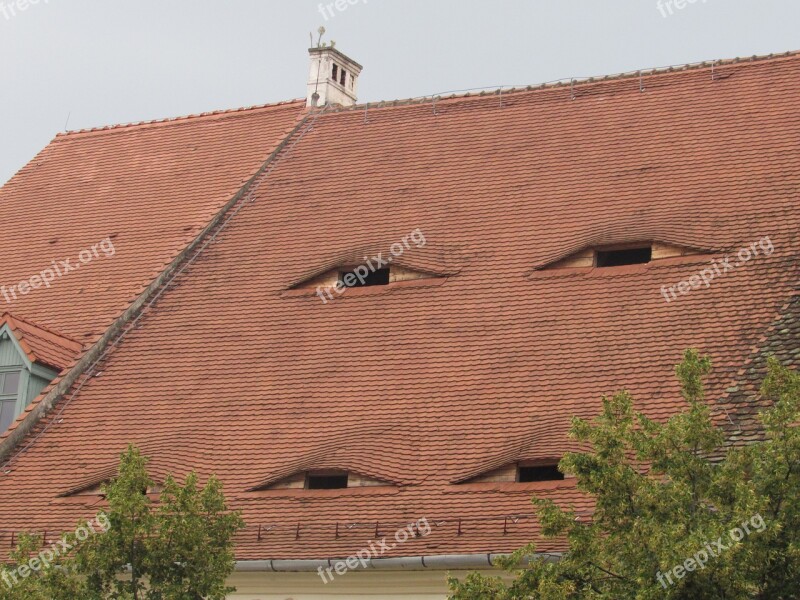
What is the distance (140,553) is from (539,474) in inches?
163

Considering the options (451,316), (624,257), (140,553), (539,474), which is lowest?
(140,553)

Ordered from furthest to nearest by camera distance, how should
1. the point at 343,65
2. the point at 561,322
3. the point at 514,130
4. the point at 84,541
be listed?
the point at 343,65, the point at 514,130, the point at 561,322, the point at 84,541

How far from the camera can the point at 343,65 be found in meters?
25.8

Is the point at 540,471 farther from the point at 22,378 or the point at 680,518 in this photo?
the point at 22,378

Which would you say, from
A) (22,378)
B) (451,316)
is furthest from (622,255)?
(22,378)

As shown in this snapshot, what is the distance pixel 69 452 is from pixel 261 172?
19.9 ft

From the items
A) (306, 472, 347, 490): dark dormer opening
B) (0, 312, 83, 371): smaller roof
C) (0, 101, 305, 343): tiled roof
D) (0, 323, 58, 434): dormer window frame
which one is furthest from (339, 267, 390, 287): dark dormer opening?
(0, 323, 58, 434): dormer window frame

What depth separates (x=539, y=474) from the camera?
16.4 meters

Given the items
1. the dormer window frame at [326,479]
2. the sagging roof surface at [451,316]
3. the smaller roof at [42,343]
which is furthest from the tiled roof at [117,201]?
the dormer window frame at [326,479]

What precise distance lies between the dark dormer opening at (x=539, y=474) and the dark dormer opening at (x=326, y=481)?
6.23ft

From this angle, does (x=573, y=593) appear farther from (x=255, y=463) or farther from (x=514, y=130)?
(x=514, y=130)

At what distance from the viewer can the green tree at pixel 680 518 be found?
38.7 ft

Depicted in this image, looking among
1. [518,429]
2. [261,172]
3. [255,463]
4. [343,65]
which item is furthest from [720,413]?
[343,65]

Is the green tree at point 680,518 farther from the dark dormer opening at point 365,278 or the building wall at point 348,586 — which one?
the dark dormer opening at point 365,278
